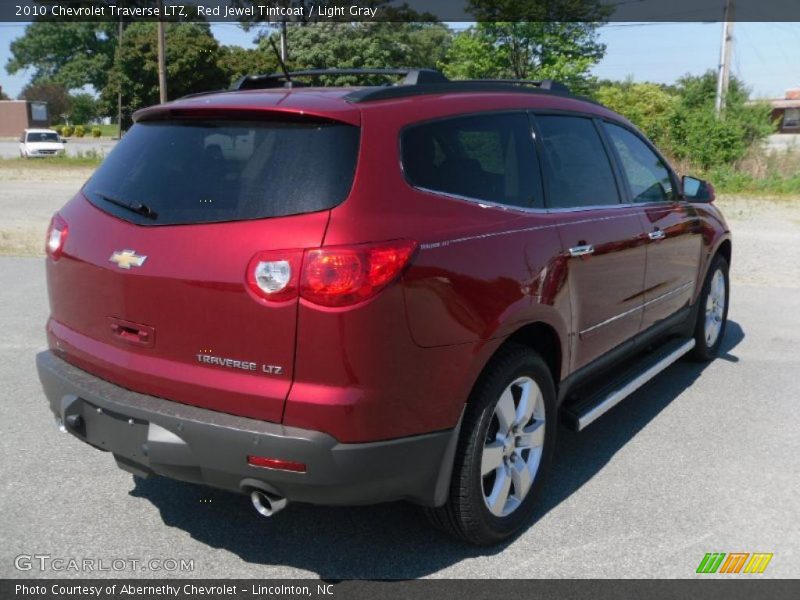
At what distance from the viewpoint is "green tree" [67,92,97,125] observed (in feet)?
264

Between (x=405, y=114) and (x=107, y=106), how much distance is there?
52.4 meters

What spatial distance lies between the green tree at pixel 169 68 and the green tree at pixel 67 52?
110ft

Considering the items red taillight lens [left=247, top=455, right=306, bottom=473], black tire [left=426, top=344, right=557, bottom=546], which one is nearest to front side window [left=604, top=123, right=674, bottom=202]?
black tire [left=426, top=344, right=557, bottom=546]

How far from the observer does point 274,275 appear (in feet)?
8.13

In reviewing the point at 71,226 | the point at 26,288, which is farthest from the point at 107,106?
the point at 71,226

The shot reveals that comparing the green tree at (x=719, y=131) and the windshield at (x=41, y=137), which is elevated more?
→ the green tree at (x=719, y=131)

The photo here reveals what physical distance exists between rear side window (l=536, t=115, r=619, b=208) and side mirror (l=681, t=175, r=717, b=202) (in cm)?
Answer: 121

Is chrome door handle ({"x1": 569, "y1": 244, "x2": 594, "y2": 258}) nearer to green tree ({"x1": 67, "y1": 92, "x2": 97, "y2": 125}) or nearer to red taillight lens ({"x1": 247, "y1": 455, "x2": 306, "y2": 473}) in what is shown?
red taillight lens ({"x1": 247, "y1": 455, "x2": 306, "y2": 473})

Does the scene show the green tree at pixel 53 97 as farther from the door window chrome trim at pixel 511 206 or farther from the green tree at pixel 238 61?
the door window chrome trim at pixel 511 206

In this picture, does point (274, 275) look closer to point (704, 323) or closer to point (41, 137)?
point (704, 323)

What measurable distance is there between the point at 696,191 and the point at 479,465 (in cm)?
316

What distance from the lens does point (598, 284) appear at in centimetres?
372

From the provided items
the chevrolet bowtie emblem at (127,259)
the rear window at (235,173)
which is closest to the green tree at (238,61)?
the rear window at (235,173)

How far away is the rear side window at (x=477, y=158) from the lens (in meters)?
2.86
